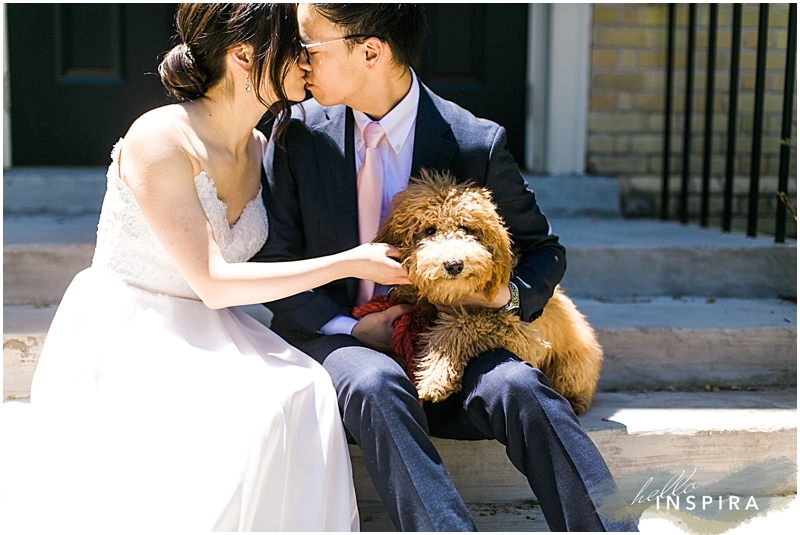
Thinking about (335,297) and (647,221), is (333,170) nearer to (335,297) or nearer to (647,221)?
(335,297)

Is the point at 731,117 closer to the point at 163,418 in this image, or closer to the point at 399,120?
the point at 399,120

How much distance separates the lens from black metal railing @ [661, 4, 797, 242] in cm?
362

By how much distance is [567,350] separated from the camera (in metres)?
2.48

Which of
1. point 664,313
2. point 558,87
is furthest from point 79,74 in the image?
point 664,313

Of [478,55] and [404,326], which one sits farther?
[478,55]

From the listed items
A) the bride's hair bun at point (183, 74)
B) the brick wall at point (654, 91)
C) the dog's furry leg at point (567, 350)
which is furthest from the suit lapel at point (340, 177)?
the brick wall at point (654, 91)

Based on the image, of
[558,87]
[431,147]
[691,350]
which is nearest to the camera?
[431,147]

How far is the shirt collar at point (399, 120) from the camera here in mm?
2443

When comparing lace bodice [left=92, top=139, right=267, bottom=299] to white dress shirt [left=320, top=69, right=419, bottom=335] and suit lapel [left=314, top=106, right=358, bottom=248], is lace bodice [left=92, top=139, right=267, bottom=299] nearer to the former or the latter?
suit lapel [left=314, top=106, right=358, bottom=248]

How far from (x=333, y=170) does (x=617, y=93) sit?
2806mm

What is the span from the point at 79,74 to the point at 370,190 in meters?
2.83

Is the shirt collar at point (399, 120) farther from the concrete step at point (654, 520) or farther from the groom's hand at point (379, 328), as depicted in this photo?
the concrete step at point (654, 520)

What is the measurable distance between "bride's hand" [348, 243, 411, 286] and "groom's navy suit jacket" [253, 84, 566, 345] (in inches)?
12.9

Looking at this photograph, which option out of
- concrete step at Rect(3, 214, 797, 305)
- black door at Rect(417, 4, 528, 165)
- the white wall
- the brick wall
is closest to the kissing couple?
concrete step at Rect(3, 214, 797, 305)
